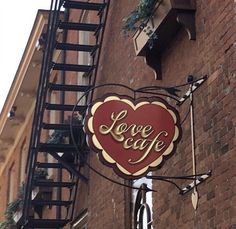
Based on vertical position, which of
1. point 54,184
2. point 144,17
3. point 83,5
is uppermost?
point 83,5

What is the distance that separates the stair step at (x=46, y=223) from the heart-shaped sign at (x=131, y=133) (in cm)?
657

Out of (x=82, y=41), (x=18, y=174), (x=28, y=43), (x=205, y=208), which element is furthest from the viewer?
Result: (x=18, y=174)

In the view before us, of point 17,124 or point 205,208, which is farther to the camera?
point 17,124

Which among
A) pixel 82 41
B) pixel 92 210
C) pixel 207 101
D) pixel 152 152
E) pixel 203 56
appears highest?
pixel 82 41

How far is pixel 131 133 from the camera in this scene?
6691 mm

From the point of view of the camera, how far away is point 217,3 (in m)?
6.80

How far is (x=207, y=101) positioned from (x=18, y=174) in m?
14.8

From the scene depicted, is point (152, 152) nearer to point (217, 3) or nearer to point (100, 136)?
point (100, 136)

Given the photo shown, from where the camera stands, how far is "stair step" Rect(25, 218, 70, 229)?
42.6 ft

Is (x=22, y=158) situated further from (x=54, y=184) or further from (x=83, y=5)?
(x=83, y=5)

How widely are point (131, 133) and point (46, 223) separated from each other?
23.0ft

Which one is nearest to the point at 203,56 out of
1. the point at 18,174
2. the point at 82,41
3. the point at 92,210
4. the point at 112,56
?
the point at 112,56

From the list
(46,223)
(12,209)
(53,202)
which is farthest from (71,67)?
(12,209)

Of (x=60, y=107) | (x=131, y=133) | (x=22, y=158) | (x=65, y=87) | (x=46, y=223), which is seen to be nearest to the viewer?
(x=131, y=133)
